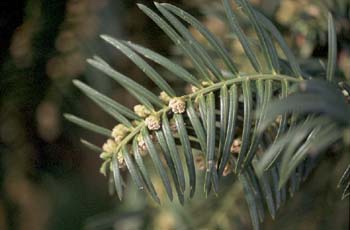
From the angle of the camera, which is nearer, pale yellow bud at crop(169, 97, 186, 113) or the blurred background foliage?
pale yellow bud at crop(169, 97, 186, 113)

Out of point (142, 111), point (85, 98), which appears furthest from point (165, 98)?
point (85, 98)

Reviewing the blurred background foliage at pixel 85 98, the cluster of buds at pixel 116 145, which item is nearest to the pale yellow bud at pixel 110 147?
the cluster of buds at pixel 116 145

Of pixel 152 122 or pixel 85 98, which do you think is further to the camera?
pixel 85 98

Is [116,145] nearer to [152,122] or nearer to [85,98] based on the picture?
[152,122]

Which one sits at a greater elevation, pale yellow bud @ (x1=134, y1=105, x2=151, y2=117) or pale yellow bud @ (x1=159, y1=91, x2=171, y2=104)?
pale yellow bud @ (x1=134, y1=105, x2=151, y2=117)

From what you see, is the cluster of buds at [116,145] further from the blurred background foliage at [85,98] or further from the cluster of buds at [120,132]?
the blurred background foliage at [85,98]

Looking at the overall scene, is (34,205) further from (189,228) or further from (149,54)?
(149,54)

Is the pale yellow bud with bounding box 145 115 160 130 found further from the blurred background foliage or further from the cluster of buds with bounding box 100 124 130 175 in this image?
the blurred background foliage

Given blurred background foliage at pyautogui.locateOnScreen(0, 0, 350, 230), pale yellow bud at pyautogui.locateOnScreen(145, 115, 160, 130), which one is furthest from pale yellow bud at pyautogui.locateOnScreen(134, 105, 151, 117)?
blurred background foliage at pyautogui.locateOnScreen(0, 0, 350, 230)
